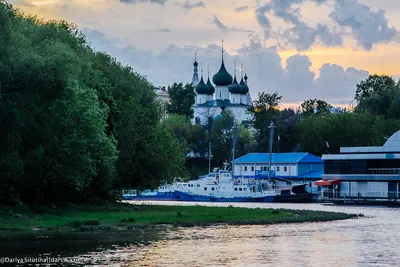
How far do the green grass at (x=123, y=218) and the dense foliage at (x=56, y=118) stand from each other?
2255mm

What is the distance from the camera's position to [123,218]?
5959cm

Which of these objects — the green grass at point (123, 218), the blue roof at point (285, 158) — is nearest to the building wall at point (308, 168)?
the blue roof at point (285, 158)

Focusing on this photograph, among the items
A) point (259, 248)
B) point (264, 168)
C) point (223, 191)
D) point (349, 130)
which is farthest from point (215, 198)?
point (259, 248)

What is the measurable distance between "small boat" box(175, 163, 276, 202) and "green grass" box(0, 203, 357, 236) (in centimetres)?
4732

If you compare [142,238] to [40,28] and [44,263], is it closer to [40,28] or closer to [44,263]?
[44,263]

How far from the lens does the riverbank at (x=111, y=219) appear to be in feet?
165

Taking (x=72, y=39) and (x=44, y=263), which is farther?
(x=72, y=39)

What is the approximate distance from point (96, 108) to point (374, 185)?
54471mm

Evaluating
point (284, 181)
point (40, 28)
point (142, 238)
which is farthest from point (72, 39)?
point (284, 181)

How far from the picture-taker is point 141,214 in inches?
2601

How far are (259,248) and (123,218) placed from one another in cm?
1718

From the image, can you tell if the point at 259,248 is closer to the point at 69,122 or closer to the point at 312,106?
the point at 69,122

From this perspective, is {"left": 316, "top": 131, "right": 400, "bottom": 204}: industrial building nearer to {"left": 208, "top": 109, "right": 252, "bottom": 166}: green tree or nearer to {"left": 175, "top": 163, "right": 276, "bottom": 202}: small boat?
{"left": 175, "top": 163, "right": 276, "bottom": 202}: small boat

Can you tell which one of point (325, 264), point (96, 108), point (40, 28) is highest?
point (40, 28)
